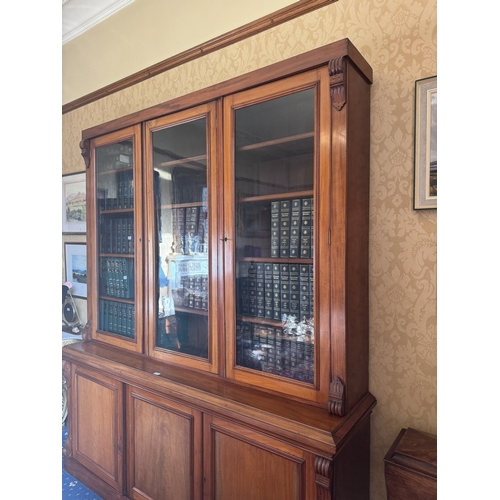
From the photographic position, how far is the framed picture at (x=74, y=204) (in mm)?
2780

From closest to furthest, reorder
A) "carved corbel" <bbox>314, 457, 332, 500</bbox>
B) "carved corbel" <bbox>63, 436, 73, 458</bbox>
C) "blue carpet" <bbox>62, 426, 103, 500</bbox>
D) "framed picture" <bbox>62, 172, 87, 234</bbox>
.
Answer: "carved corbel" <bbox>314, 457, 332, 500</bbox> < "blue carpet" <bbox>62, 426, 103, 500</bbox> < "carved corbel" <bbox>63, 436, 73, 458</bbox> < "framed picture" <bbox>62, 172, 87, 234</bbox>

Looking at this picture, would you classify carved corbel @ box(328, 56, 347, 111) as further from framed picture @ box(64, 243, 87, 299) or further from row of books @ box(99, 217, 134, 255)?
framed picture @ box(64, 243, 87, 299)

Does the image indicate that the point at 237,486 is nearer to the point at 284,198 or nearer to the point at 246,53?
the point at 284,198

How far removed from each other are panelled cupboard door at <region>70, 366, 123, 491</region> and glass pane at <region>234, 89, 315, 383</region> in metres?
0.78

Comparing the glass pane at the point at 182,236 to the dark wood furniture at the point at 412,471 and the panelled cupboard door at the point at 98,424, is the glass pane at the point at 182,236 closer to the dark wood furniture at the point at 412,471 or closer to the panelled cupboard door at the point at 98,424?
the panelled cupboard door at the point at 98,424

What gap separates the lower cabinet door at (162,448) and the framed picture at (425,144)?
1224 mm

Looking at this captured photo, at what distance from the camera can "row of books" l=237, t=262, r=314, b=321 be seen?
4.28 ft

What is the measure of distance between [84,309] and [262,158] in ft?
7.04

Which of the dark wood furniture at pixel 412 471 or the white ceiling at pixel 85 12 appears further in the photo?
the white ceiling at pixel 85 12

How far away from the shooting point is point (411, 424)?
4.51 ft

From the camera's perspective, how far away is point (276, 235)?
1.40 meters

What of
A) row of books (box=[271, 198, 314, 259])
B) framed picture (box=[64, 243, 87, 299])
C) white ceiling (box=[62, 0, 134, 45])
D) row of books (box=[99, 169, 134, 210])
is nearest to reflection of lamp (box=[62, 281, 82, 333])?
framed picture (box=[64, 243, 87, 299])

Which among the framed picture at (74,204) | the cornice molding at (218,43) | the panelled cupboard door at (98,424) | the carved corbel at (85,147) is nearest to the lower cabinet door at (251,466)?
the panelled cupboard door at (98,424)
